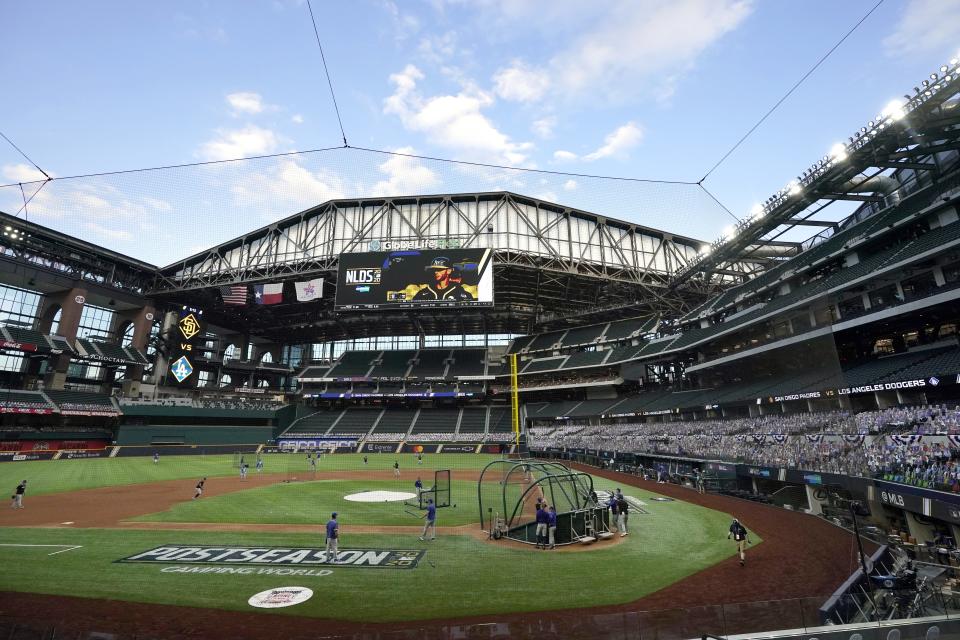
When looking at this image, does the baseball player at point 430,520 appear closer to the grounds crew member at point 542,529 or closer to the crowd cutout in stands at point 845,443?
the grounds crew member at point 542,529

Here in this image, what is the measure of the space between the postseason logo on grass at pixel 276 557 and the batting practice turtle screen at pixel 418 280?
3442 centimetres

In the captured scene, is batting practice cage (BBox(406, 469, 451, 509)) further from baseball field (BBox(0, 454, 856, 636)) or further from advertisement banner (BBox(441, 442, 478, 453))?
advertisement banner (BBox(441, 442, 478, 453))

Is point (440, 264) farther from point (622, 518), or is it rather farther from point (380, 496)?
point (622, 518)

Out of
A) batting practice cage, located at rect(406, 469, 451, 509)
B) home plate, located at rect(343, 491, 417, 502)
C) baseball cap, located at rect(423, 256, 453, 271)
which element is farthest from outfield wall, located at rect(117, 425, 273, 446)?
batting practice cage, located at rect(406, 469, 451, 509)

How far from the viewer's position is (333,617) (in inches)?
383

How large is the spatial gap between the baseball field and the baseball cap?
89.5 ft

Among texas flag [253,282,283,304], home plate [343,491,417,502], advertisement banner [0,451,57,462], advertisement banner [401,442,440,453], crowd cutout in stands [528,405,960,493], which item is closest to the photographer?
crowd cutout in stands [528,405,960,493]

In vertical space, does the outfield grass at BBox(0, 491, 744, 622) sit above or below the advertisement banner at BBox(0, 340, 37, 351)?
below

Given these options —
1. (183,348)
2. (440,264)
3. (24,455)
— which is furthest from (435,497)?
(183,348)

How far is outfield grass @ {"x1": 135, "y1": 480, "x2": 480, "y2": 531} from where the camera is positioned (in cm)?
1998

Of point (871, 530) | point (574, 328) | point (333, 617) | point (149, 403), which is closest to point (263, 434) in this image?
point (149, 403)

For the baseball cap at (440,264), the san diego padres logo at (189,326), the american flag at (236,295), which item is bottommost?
the san diego padres logo at (189,326)

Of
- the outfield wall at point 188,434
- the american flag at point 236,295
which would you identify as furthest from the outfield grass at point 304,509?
the outfield wall at point 188,434

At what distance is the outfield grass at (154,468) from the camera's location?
31.9 meters
